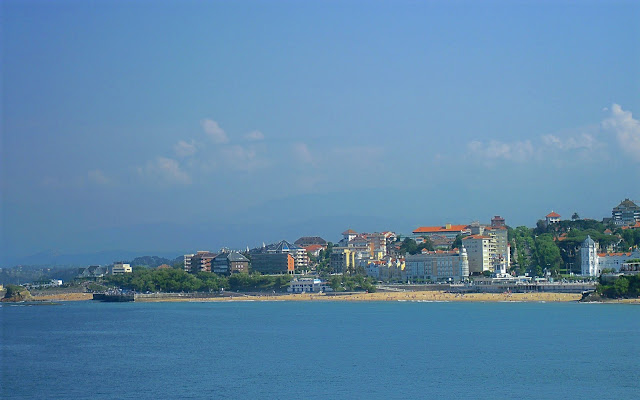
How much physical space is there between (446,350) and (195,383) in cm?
1110

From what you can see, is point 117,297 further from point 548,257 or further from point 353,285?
point 548,257

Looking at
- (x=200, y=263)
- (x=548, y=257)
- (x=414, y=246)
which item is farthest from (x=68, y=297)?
(x=548, y=257)

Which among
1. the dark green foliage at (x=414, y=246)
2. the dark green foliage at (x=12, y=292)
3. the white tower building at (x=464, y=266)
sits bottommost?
the dark green foliage at (x=12, y=292)

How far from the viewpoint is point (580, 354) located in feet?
108

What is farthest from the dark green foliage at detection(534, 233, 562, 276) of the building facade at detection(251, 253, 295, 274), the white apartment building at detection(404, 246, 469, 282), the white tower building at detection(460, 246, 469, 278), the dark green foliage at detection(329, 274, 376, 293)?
the building facade at detection(251, 253, 295, 274)

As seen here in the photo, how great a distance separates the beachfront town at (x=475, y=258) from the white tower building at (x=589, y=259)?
3.6 inches

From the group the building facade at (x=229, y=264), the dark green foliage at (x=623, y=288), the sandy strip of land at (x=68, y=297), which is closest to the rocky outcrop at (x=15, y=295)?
the sandy strip of land at (x=68, y=297)

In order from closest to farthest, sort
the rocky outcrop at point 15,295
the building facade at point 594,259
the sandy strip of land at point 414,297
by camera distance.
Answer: the sandy strip of land at point 414,297, the building facade at point 594,259, the rocky outcrop at point 15,295

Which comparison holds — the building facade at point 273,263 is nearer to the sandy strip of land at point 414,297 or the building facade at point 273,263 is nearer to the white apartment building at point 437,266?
the white apartment building at point 437,266

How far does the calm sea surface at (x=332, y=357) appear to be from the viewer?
86.1 feet

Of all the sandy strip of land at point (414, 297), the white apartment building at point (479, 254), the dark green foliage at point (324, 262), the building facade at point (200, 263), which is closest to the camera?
the sandy strip of land at point (414, 297)

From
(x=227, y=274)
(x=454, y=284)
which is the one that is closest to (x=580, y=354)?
(x=454, y=284)

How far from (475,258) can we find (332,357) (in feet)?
212

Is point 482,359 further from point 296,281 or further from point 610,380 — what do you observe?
point 296,281
